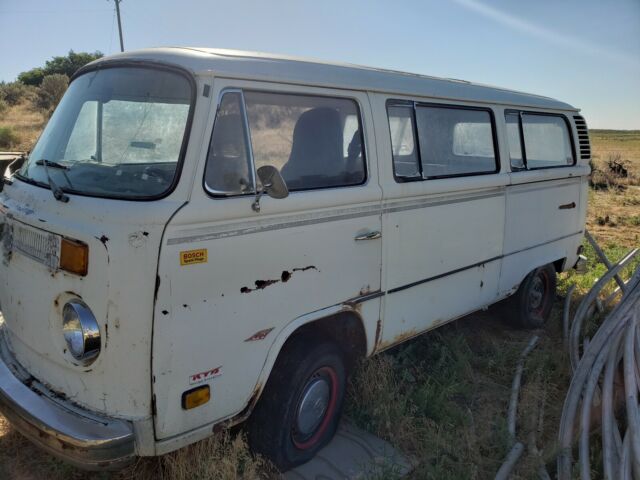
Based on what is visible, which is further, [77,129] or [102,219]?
[77,129]

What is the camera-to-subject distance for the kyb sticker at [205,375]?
99.0 inches

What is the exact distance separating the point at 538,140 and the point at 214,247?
12.6ft

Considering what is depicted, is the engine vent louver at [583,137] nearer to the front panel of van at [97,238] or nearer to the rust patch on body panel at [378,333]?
the rust patch on body panel at [378,333]

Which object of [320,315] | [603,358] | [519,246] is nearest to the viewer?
[320,315]

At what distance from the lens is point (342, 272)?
10.4 ft

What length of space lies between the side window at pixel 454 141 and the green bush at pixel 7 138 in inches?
682

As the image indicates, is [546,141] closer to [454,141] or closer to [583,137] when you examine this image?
[583,137]

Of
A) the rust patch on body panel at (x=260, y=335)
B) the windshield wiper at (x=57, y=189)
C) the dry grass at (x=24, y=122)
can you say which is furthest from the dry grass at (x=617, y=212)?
the dry grass at (x=24, y=122)

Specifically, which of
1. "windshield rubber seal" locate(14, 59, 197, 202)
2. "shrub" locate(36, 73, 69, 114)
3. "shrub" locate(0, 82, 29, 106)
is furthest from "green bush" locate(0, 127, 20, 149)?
"windshield rubber seal" locate(14, 59, 197, 202)

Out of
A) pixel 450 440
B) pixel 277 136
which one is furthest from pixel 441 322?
pixel 277 136

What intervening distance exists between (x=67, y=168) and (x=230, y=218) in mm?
1014

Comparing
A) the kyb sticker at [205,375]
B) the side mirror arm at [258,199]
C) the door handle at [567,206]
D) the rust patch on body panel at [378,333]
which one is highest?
the side mirror arm at [258,199]


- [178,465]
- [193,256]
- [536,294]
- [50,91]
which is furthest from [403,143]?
[50,91]

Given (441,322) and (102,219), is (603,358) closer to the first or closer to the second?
Result: (441,322)
